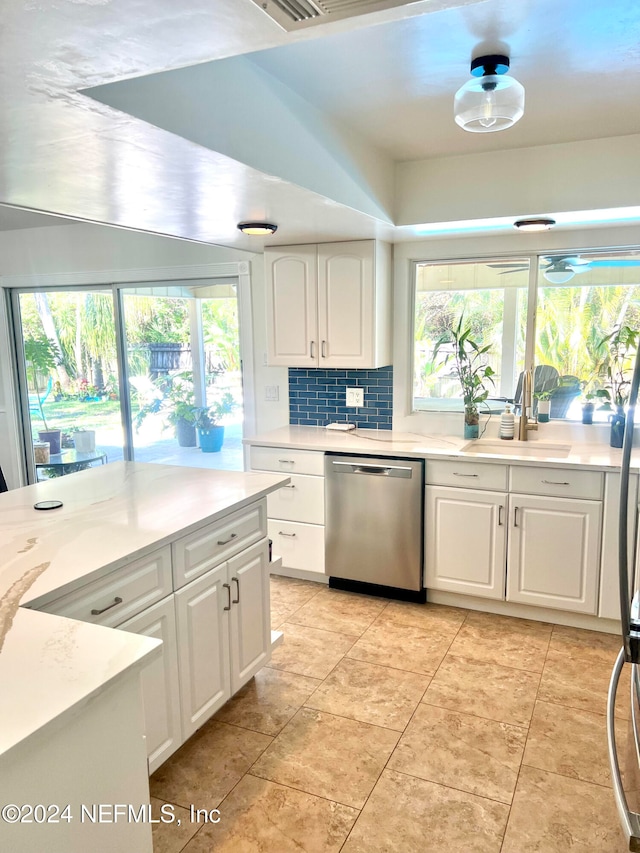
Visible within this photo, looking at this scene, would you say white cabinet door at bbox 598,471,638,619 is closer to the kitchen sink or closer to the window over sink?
the kitchen sink

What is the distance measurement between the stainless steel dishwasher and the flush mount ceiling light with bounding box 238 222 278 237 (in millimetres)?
1285

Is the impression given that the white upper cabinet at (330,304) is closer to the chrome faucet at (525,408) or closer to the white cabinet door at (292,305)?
the white cabinet door at (292,305)

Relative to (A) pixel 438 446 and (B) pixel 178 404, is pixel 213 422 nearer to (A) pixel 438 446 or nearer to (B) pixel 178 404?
(B) pixel 178 404

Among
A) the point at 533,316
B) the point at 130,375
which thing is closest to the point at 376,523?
the point at 533,316

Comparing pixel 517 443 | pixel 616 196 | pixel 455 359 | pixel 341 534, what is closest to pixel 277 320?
pixel 455 359

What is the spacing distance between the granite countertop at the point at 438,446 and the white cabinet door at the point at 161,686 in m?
1.74

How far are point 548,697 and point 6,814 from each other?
88.7 inches

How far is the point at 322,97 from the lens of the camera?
2406 mm

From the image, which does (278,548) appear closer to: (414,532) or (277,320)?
(414,532)

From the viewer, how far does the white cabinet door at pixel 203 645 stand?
2.12 metres

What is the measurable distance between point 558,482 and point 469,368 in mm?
1008

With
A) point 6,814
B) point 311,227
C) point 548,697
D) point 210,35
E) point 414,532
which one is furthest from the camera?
point 414,532

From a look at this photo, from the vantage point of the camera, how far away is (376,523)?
140 inches

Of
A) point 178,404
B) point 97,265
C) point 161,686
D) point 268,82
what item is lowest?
point 161,686
